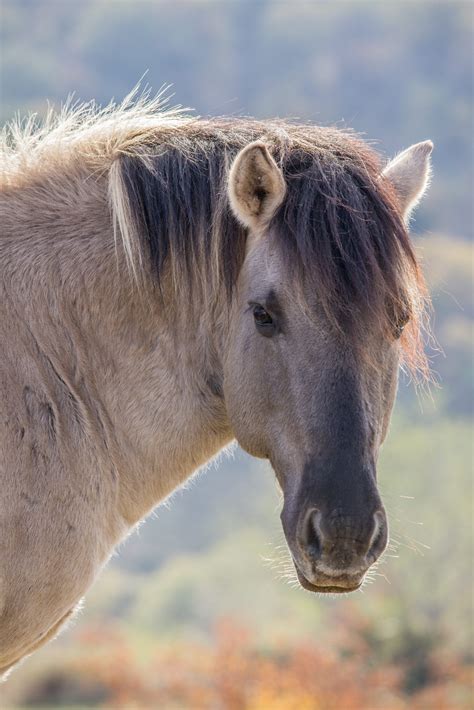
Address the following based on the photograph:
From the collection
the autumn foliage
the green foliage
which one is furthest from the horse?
the green foliage

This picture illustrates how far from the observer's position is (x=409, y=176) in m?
4.36

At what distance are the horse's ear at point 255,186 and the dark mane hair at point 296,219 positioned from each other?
0.06 m

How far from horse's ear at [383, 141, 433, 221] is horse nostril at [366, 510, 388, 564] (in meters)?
1.53

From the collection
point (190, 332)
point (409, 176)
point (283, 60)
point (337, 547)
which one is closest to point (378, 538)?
point (337, 547)

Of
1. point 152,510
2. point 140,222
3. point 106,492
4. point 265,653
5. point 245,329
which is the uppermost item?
point 140,222

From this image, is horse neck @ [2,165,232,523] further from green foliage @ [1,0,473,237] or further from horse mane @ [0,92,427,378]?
green foliage @ [1,0,473,237]

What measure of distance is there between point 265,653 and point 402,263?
29.6 meters

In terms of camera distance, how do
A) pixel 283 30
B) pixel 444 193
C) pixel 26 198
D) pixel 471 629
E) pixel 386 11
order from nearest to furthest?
pixel 26 198, pixel 471 629, pixel 444 193, pixel 283 30, pixel 386 11

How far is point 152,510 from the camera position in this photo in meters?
4.37

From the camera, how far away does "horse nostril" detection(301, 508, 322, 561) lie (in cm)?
348

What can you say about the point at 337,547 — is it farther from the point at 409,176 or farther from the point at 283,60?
the point at 283,60

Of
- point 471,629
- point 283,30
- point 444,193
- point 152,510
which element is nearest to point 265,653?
point 471,629

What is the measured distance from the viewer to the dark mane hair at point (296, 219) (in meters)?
3.71

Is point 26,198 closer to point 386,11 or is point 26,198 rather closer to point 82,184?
point 82,184
